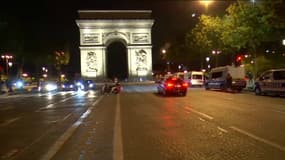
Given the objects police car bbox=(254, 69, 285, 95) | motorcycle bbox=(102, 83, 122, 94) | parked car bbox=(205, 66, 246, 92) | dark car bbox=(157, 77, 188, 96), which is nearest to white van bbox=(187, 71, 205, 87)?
parked car bbox=(205, 66, 246, 92)

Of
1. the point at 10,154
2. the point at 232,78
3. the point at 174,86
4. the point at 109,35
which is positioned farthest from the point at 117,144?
the point at 109,35

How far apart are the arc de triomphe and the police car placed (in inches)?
2490

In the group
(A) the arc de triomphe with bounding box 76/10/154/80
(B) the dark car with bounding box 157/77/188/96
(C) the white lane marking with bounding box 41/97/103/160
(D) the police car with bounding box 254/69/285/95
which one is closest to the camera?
(C) the white lane marking with bounding box 41/97/103/160

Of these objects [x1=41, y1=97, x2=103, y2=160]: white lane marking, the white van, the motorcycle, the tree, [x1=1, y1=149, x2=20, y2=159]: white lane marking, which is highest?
the tree

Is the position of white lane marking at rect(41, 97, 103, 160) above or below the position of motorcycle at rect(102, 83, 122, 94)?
below

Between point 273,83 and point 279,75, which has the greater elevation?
point 279,75

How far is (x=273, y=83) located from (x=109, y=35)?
67722mm

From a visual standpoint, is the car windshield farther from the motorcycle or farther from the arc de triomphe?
the arc de triomphe

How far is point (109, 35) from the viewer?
98.5m

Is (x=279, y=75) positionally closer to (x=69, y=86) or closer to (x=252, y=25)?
(x=252, y=25)

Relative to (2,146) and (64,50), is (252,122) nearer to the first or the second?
(2,146)

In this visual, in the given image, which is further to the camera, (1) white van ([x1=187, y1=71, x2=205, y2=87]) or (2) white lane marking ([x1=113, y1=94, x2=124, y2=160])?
(1) white van ([x1=187, y1=71, x2=205, y2=87])

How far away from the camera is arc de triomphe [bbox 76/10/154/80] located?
97.2 meters

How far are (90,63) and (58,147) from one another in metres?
86.6
